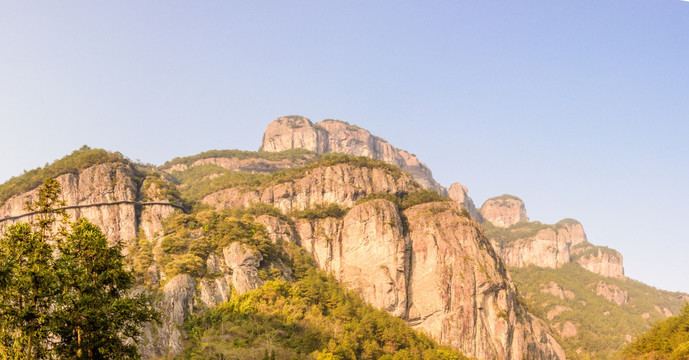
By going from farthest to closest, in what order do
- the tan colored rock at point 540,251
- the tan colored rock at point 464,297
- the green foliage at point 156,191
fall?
the tan colored rock at point 540,251 < the green foliage at point 156,191 < the tan colored rock at point 464,297

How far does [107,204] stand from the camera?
76.8 meters

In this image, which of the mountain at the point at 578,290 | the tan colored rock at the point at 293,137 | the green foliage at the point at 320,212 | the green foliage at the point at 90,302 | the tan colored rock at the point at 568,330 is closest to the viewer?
the green foliage at the point at 90,302


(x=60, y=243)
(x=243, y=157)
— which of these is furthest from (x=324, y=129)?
(x=60, y=243)

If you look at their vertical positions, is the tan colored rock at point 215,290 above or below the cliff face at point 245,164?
below

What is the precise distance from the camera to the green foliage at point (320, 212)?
84938mm

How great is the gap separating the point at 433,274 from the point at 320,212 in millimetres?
19754

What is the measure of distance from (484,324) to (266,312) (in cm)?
2945

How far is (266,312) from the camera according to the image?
60656 millimetres

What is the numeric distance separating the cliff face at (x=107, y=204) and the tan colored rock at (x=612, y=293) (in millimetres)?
110480

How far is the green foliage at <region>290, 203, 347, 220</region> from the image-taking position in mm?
84938

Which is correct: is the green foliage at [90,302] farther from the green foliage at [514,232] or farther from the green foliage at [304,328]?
the green foliage at [514,232]

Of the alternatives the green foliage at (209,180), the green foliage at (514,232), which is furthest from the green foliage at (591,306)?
the green foliage at (209,180)

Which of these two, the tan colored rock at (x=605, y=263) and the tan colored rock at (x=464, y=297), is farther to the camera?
the tan colored rock at (x=605, y=263)

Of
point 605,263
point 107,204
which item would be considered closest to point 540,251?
point 605,263
